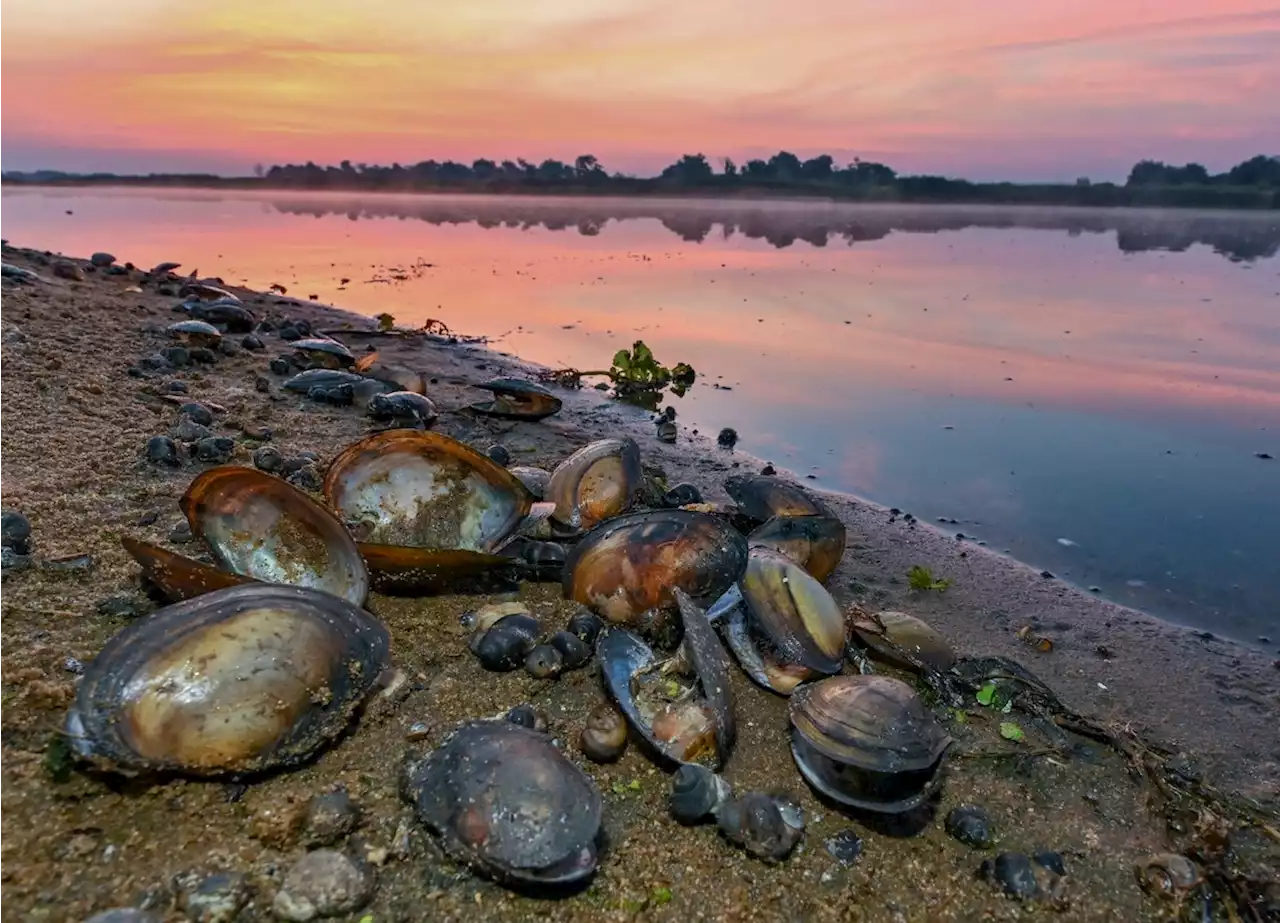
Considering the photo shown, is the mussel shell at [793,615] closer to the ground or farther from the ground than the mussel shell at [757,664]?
farther from the ground

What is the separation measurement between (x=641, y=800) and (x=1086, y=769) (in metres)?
1.63

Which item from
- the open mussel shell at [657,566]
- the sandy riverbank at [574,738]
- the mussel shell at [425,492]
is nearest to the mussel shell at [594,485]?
the mussel shell at [425,492]

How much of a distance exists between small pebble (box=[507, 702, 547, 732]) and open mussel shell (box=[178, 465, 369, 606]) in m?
0.75

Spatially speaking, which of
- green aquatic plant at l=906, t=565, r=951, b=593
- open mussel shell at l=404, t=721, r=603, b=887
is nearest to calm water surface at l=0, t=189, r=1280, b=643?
green aquatic plant at l=906, t=565, r=951, b=593

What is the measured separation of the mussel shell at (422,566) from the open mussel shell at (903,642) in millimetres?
1499

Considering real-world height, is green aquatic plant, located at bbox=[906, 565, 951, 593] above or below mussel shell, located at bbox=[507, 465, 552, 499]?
below

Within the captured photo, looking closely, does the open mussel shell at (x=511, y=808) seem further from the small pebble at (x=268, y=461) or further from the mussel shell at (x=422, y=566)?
the small pebble at (x=268, y=461)

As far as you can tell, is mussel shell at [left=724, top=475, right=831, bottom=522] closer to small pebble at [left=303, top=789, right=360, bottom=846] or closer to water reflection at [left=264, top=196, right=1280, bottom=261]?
small pebble at [left=303, top=789, right=360, bottom=846]

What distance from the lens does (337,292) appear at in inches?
494

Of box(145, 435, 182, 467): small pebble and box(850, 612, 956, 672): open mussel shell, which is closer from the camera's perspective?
box(850, 612, 956, 672): open mussel shell

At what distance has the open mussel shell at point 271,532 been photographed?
2.89 meters

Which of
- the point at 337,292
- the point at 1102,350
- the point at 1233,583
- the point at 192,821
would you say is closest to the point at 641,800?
the point at 192,821

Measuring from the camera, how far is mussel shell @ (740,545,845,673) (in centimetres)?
292

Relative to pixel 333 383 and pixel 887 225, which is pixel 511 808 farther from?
pixel 887 225
